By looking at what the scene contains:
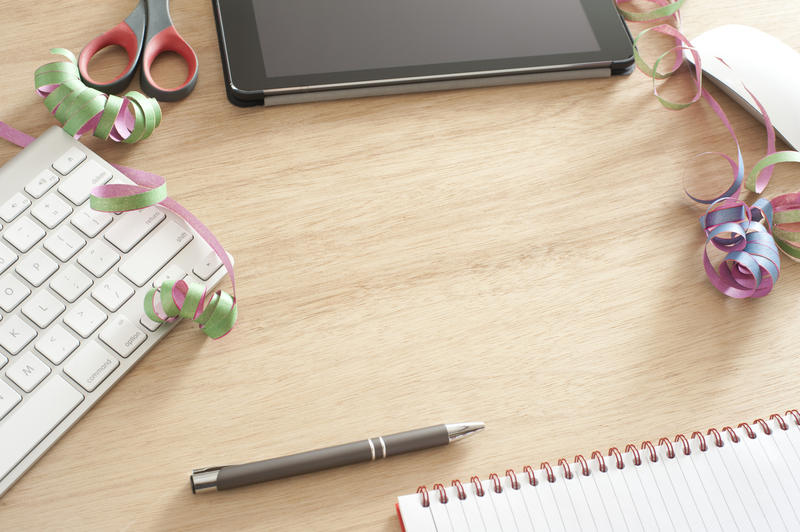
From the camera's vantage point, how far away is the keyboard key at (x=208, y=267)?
1.73ft

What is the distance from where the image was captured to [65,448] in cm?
46

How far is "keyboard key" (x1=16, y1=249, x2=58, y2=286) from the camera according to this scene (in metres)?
0.50

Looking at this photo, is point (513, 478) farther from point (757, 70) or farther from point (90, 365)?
point (757, 70)

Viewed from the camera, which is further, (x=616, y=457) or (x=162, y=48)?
(x=162, y=48)

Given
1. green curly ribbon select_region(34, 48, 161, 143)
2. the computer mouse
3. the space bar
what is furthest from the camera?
the computer mouse

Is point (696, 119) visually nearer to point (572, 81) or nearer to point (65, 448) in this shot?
point (572, 81)

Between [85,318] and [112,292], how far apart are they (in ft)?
0.09

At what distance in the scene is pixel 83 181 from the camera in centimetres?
54

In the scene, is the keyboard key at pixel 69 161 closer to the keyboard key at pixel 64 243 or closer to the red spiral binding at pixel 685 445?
the keyboard key at pixel 64 243

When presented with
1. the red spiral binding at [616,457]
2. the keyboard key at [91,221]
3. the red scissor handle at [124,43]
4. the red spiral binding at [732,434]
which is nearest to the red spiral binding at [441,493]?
the red spiral binding at [616,457]

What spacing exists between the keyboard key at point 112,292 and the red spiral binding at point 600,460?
1.17 ft

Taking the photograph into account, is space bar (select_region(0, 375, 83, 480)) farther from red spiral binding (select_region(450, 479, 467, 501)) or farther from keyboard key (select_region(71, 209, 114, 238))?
red spiral binding (select_region(450, 479, 467, 501))

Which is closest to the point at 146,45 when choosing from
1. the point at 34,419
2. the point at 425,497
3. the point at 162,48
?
the point at 162,48

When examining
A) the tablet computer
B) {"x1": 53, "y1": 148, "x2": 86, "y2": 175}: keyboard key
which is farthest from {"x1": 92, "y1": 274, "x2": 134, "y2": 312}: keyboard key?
the tablet computer
